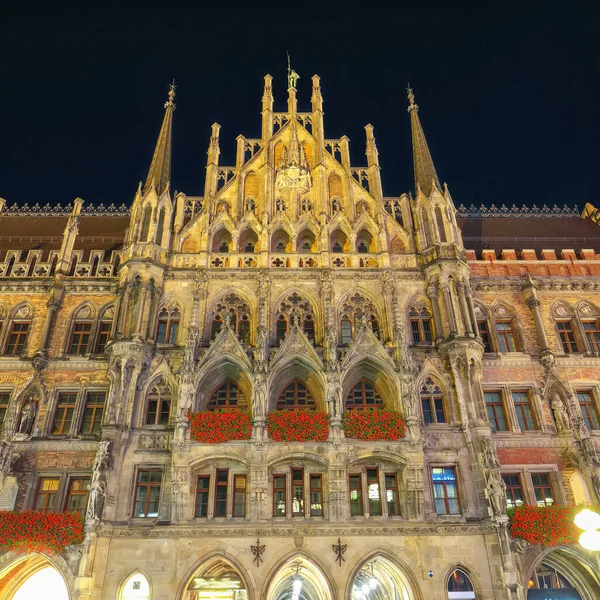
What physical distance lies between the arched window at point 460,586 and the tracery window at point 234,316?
43.8 feet

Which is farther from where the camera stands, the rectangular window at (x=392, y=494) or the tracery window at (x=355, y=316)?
the tracery window at (x=355, y=316)

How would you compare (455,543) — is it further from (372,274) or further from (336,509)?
(372,274)

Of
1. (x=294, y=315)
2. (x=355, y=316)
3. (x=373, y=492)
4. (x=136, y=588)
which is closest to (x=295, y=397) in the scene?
(x=294, y=315)

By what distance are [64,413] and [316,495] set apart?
12285 millimetres

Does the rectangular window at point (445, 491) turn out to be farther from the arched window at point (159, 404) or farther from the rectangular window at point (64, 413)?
the rectangular window at point (64, 413)

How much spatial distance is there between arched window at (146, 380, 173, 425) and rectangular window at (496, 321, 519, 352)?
1678cm

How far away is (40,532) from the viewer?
812 inches

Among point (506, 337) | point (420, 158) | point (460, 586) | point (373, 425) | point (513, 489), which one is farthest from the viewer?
point (420, 158)

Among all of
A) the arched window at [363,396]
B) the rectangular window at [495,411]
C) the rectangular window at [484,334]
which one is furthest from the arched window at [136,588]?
the rectangular window at [484,334]

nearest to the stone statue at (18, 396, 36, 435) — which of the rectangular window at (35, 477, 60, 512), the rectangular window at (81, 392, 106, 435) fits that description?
the rectangular window at (81, 392, 106, 435)

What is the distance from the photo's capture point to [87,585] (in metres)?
19.7

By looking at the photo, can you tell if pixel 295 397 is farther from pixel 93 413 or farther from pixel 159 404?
pixel 93 413

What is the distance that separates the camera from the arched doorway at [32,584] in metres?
23.3

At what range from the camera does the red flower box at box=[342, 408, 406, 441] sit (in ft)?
73.8
